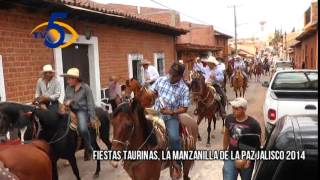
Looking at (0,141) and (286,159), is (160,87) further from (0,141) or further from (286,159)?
(286,159)

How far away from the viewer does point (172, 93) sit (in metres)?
5.87

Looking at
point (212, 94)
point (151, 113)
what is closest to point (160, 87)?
point (151, 113)

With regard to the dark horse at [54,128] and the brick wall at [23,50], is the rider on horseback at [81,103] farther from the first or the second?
the brick wall at [23,50]

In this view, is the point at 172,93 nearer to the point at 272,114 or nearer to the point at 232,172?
the point at 232,172

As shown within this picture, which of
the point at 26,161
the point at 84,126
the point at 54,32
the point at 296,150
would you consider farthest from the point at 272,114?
the point at 296,150

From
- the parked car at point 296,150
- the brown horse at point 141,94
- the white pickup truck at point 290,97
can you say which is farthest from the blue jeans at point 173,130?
the parked car at point 296,150

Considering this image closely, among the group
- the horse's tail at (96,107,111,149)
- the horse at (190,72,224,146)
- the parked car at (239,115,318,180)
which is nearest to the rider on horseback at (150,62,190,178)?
the horse's tail at (96,107,111,149)

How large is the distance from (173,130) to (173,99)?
0.46 m

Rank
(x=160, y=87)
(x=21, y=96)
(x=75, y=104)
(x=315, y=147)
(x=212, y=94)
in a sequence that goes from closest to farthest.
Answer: (x=315, y=147) < (x=160, y=87) < (x=75, y=104) < (x=21, y=96) < (x=212, y=94)

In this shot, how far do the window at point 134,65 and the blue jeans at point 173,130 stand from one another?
894 centimetres

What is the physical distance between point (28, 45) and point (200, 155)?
204 inches

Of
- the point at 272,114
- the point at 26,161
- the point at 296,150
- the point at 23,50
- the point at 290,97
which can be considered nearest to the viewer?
the point at 296,150

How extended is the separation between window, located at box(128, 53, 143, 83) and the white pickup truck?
19.4 ft

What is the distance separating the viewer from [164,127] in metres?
5.58
